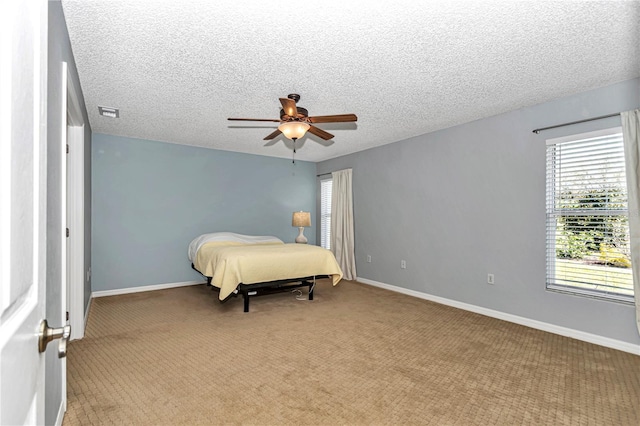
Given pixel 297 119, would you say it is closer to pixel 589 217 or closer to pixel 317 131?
pixel 317 131

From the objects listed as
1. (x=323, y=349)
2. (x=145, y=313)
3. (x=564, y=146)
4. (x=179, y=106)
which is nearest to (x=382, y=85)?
(x=564, y=146)

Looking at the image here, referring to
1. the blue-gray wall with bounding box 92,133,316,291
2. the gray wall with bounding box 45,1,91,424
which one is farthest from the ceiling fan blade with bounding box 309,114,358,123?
the blue-gray wall with bounding box 92,133,316,291

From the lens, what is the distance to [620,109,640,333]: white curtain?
2.78 m

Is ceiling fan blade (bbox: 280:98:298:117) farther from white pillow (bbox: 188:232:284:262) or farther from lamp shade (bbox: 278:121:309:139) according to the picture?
white pillow (bbox: 188:232:284:262)

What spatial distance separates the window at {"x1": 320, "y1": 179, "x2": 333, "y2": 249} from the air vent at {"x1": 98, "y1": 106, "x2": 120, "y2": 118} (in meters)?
3.82

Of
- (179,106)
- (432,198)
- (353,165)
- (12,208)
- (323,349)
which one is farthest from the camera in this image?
(353,165)

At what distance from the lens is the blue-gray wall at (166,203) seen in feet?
15.8

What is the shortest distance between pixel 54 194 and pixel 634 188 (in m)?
4.16

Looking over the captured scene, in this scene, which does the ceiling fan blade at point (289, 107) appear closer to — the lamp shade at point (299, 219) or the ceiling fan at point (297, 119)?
the ceiling fan at point (297, 119)

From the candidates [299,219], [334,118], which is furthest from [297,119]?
[299,219]

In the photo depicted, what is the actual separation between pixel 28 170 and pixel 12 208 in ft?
0.40

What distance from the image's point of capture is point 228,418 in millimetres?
1914

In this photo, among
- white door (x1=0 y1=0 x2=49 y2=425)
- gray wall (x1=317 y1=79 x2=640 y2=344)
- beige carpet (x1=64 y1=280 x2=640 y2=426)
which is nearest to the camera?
white door (x1=0 y1=0 x2=49 y2=425)

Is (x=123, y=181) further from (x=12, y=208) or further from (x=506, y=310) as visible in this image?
(x=506, y=310)
